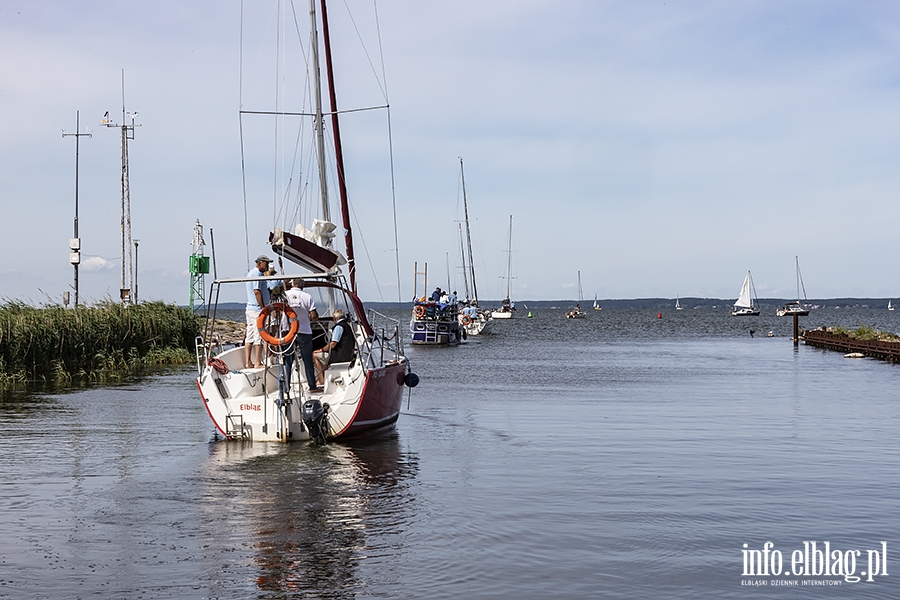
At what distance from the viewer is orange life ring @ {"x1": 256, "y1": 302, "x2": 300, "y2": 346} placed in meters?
14.1

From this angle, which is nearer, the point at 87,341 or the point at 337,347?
the point at 337,347

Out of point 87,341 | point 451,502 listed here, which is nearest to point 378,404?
point 451,502

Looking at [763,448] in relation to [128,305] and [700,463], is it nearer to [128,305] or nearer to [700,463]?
Result: [700,463]

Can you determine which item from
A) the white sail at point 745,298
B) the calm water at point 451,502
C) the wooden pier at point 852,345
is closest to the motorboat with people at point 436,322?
the wooden pier at point 852,345

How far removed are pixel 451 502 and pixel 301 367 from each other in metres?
5.56

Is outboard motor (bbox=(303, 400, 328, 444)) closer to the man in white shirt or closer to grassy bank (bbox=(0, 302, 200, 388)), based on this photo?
the man in white shirt

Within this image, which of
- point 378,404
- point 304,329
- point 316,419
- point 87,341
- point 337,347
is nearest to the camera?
point 316,419

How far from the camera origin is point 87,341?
86.8 feet

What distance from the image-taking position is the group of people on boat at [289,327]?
14.3 meters

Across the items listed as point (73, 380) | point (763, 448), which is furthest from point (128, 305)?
point (763, 448)

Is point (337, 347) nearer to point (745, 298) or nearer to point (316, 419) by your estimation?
point (316, 419)

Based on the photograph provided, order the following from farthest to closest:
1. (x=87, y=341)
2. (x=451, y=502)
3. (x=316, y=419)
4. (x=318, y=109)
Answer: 1. (x=87, y=341)
2. (x=318, y=109)
3. (x=316, y=419)
4. (x=451, y=502)

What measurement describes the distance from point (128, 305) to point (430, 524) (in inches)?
902

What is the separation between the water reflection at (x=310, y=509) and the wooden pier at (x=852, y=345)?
2793 centimetres
